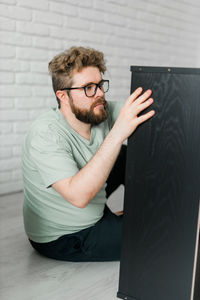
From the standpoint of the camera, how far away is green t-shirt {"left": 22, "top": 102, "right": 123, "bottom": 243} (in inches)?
64.0

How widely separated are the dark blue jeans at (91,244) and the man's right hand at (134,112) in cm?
A: 62

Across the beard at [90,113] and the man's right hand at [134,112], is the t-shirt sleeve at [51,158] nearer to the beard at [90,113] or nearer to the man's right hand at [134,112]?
the beard at [90,113]

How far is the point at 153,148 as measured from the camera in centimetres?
136

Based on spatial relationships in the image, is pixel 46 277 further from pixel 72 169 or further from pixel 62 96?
pixel 62 96

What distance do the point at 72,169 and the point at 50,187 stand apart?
0.27 meters

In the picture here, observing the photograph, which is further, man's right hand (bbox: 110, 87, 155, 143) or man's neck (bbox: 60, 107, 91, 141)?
man's neck (bbox: 60, 107, 91, 141)

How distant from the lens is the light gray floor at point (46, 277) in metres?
1.60

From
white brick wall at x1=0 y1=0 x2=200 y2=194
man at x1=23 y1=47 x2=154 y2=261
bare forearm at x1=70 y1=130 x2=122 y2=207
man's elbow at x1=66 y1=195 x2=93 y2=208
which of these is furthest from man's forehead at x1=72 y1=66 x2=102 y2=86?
white brick wall at x1=0 y1=0 x2=200 y2=194

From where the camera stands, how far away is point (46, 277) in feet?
5.68

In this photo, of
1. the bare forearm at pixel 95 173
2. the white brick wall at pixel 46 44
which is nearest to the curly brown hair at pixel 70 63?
the bare forearm at pixel 95 173

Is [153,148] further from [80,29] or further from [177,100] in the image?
[80,29]

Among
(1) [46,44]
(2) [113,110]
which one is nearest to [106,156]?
(2) [113,110]

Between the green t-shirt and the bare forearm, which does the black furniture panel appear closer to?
the bare forearm

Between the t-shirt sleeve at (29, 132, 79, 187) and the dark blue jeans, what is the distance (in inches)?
14.2
